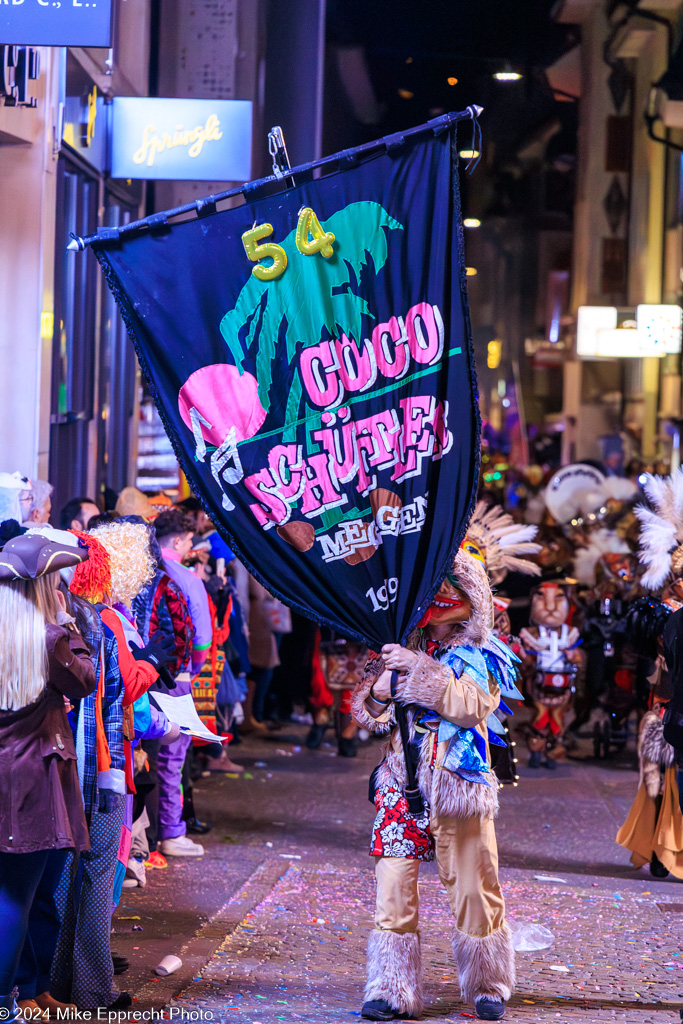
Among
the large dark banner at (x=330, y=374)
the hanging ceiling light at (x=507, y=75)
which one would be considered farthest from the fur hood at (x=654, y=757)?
the hanging ceiling light at (x=507, y=75)

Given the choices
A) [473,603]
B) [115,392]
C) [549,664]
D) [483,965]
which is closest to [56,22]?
[473,603]

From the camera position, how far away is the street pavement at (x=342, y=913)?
518 cm

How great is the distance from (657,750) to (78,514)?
379cm

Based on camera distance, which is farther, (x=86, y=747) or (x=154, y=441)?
(x=154, y=441)

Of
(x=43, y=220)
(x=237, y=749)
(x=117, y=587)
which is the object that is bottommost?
(x=237, y=749)

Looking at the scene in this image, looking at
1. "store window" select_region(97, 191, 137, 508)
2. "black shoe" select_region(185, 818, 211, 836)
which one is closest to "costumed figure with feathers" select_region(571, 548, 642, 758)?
"black shoe" select_region(185, 818, 211, 836)

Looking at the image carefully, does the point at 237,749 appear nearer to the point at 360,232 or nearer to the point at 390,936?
the point at 390,936

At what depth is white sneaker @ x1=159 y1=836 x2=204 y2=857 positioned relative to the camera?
7469 millimetres

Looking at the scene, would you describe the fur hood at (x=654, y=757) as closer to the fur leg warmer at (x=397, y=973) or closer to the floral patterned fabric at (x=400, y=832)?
the floral patterned fabric at (x=400, y=832)

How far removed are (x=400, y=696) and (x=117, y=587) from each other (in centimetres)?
133

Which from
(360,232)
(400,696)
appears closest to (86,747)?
(400,696)

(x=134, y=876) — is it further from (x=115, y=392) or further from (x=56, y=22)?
(x=115, y=392)

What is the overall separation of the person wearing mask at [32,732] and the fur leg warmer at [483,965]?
1.57 m

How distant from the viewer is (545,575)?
12.1m
